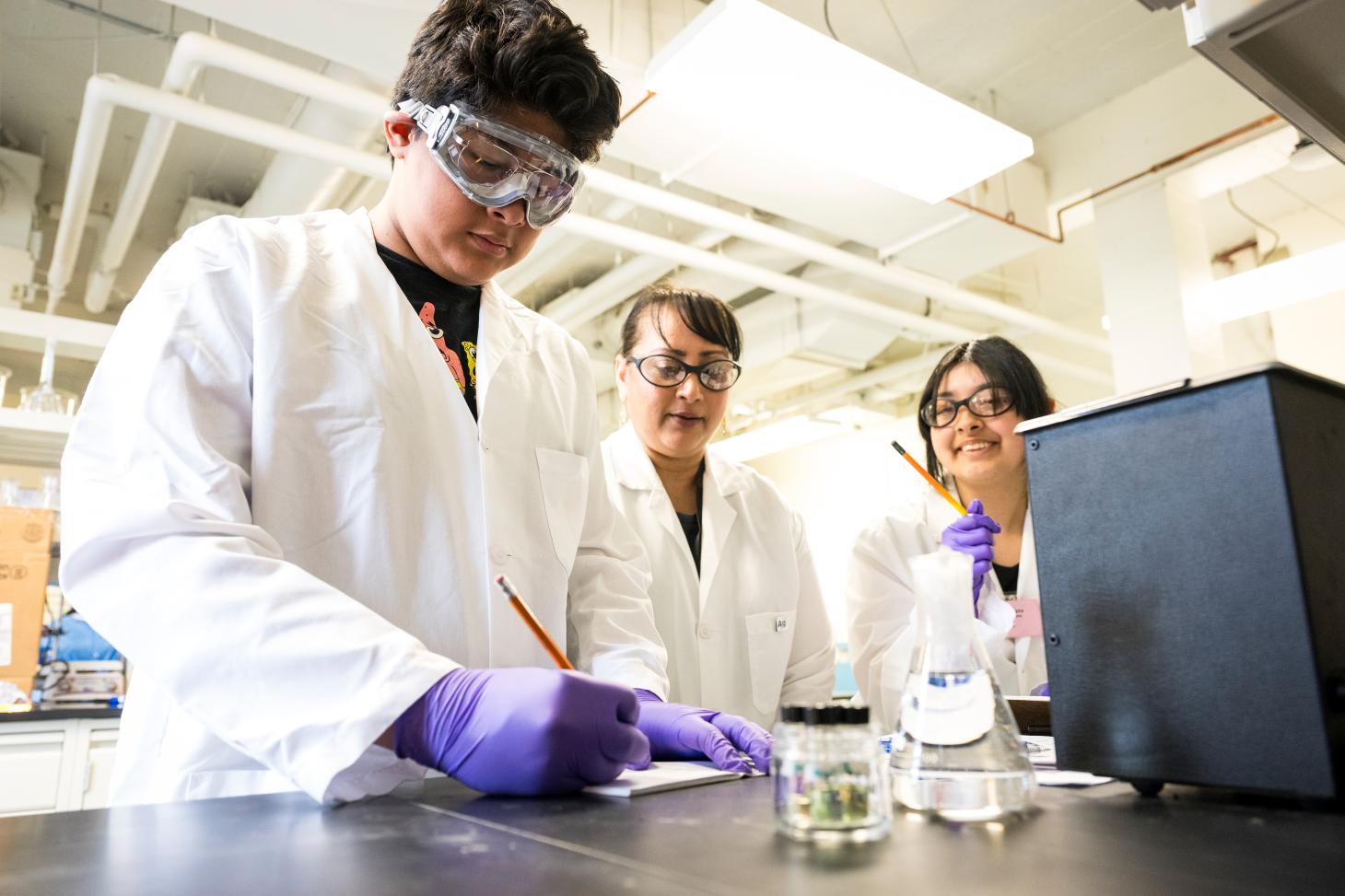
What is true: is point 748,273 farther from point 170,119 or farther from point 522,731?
point 522,731

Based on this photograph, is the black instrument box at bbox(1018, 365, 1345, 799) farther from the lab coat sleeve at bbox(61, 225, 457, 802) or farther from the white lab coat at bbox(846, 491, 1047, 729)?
A: the white lab coat at bbox(846, 491, 1047, 729)

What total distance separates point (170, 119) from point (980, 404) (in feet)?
8.93

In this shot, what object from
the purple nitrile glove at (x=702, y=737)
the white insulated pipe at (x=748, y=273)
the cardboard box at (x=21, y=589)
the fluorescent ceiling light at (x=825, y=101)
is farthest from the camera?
the white insulated pipe at (x=748, y=273)

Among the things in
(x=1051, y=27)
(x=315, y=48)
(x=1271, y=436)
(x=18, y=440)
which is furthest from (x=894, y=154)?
(x=18, y=440)

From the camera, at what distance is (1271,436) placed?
63 centimetres

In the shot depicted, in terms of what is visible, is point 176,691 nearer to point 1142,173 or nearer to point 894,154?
point 894,154

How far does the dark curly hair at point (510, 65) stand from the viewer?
1196 millimetres

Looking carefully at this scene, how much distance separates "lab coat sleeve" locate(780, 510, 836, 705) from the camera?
7.51 ft

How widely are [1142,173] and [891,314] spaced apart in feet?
4.33

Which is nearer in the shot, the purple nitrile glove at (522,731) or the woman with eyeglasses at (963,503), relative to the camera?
the purple nitrile glove at (522,731)

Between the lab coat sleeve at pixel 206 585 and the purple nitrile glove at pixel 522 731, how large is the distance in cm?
3

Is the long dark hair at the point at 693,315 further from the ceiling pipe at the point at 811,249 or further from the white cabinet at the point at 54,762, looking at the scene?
the white cabinet at the point at 54,762

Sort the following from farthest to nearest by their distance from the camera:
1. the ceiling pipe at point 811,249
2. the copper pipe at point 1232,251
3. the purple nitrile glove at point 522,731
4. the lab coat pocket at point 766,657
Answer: the copper pipe at point 1232,251, the ceiling pipe at point 811,249, the lab coat pocket at point 766,657, the purple nitrile glove at point 522,731

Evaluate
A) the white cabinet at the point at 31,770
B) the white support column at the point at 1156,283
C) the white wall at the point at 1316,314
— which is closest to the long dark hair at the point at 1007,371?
the white support column at the point at 1156,283
